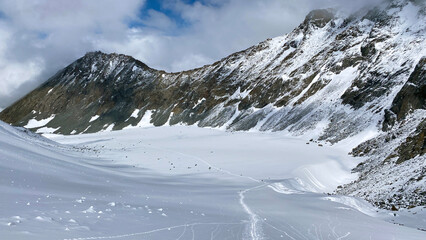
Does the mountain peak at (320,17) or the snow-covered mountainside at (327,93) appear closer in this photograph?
the snow-covered mountainside at (327,93)

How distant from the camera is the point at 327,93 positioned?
68.1 metres

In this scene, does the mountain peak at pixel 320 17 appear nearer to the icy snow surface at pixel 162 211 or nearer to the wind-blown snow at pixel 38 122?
the icy snow surface at pixel 162 211

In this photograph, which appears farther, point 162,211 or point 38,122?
point 38,122

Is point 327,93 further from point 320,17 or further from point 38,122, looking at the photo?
point 38,122

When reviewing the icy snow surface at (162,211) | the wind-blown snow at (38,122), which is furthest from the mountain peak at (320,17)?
the wind-blown snow at (38,122)

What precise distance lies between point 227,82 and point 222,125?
31849 millimetres

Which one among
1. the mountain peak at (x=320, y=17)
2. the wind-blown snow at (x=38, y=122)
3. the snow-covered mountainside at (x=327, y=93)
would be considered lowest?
the snow-covered mountainside at (x=327, y=93)

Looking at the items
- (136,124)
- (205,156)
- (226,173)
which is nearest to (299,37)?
(136,124)

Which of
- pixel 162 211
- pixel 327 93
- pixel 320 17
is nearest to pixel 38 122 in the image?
pixel 320 17

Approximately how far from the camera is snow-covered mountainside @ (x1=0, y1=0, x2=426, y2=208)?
29719 mm

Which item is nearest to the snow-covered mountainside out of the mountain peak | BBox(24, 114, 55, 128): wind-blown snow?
the mountain peak

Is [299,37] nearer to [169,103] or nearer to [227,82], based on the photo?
[227,82]

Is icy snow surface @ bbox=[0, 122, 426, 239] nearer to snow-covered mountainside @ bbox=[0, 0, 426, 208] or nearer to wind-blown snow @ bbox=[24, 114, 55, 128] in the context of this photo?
snow-covered mountainside @ bbox=[0, 0, 426, 208]

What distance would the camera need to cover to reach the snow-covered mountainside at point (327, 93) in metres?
29.7
